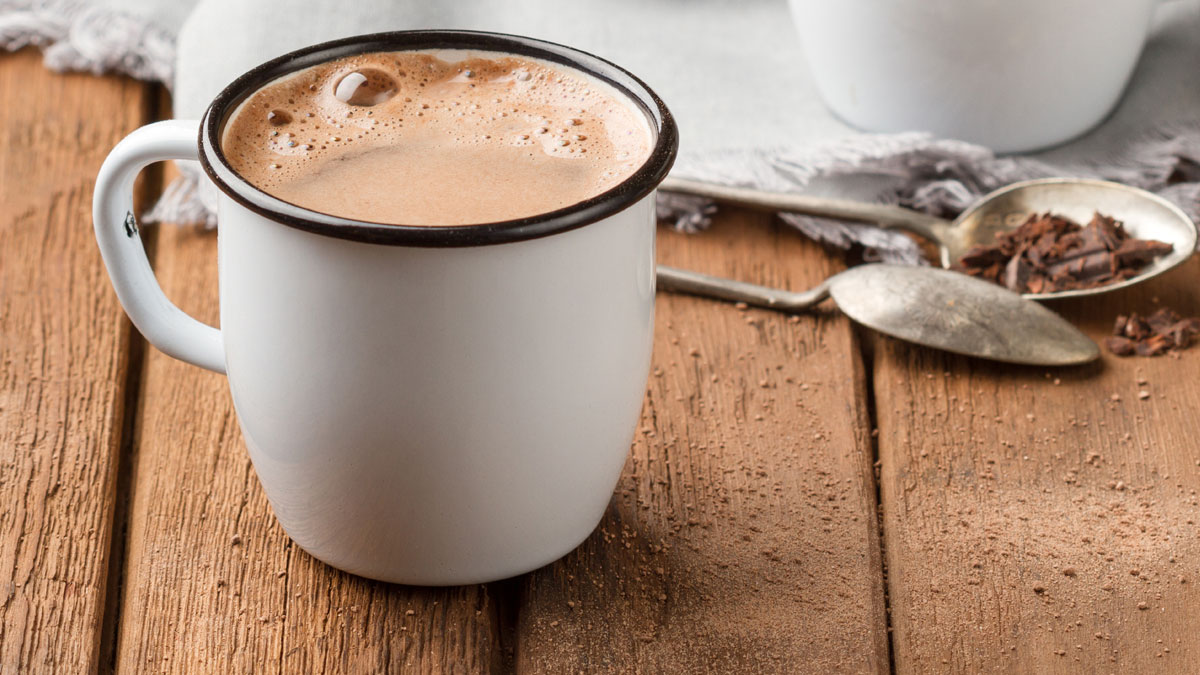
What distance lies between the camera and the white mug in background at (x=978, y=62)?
112 cm

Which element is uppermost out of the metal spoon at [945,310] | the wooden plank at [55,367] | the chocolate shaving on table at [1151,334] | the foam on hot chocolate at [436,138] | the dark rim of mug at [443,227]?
the dark rim of mug at [443,227]

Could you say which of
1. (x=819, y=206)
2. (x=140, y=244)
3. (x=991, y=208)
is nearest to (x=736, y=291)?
(x=819, y=206)

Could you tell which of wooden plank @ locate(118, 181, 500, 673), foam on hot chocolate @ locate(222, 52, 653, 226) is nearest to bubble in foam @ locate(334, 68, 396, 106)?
foam on hot chocolate @ locate(222, 52, 653, 226)

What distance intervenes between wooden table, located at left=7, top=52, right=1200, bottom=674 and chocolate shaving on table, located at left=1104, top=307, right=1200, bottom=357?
0.05 feet

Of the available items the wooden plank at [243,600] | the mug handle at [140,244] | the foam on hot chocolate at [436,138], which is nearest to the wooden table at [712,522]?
the wooden plank at [243,600]

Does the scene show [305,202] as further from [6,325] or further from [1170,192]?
[1170,192]

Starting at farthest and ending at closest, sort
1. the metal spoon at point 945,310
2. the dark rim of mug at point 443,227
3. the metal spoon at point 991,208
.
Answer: the metal spoon at point 991,208
the metal spoon at point 945,310
the dark rim of mug at point 443,227

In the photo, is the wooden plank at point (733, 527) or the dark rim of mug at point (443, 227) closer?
the dark rim of mug at point (443, 227)

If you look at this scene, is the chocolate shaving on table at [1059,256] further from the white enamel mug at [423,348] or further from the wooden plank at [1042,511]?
the white enamel mug at [423,348]

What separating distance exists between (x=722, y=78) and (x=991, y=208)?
12.5 inches

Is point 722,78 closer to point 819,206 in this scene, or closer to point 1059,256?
point 819,206

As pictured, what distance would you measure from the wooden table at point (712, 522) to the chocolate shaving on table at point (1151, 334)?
0.02 m

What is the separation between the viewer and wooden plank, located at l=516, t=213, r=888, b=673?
736 millimetres

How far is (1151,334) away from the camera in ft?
3.36
